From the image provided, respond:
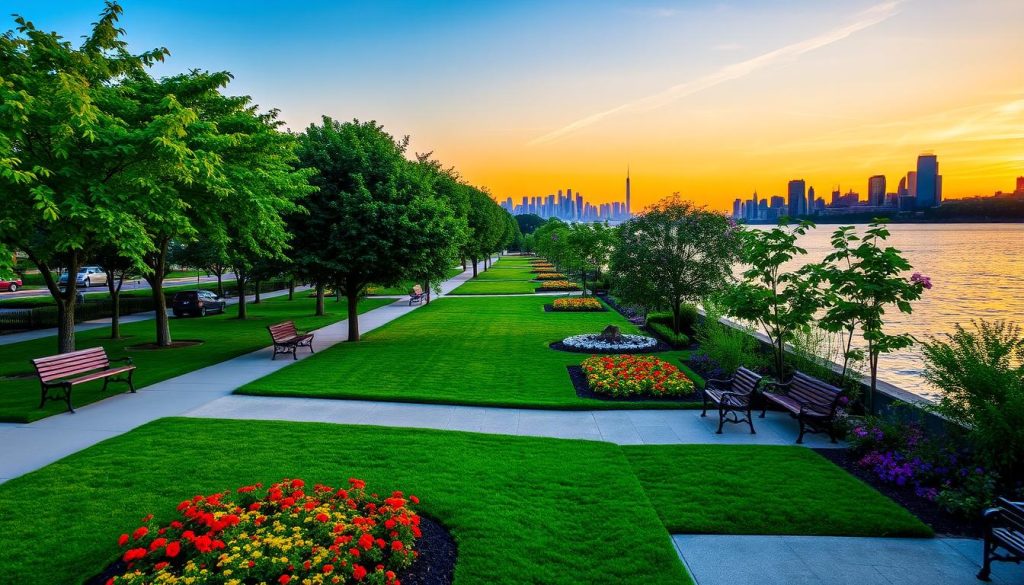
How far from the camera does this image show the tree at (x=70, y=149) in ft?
34.2

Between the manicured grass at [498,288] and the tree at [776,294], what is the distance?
2855cm

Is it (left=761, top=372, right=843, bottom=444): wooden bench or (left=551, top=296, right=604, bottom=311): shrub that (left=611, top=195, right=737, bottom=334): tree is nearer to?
(left=761, top=372, right=843, bottom=444): wooden bench

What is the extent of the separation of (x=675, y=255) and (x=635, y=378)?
8265mm

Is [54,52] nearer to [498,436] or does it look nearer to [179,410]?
[179,410]

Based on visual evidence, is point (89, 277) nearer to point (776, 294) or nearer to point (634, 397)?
point (634, 397)

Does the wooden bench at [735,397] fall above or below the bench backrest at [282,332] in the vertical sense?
below

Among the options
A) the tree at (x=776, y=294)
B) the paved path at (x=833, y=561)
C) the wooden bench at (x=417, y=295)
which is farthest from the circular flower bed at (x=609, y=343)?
the wooden bench at (x=417, y=295)

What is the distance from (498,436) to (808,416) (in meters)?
5.43

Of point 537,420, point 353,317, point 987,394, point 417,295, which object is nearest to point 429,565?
point 537,420

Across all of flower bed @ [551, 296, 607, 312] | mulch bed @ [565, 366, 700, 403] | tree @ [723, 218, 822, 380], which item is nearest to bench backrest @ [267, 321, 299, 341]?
mulch bed @ [565, 366, 700, 403]

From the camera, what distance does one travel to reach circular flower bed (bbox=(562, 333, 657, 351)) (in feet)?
59.7

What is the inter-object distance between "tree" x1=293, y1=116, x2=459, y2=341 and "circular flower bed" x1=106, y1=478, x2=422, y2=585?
1195 cm

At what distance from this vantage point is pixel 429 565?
5.63 m

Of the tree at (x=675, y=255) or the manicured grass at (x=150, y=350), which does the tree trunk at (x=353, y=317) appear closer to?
the manicured grass at (x=150, y=350)
